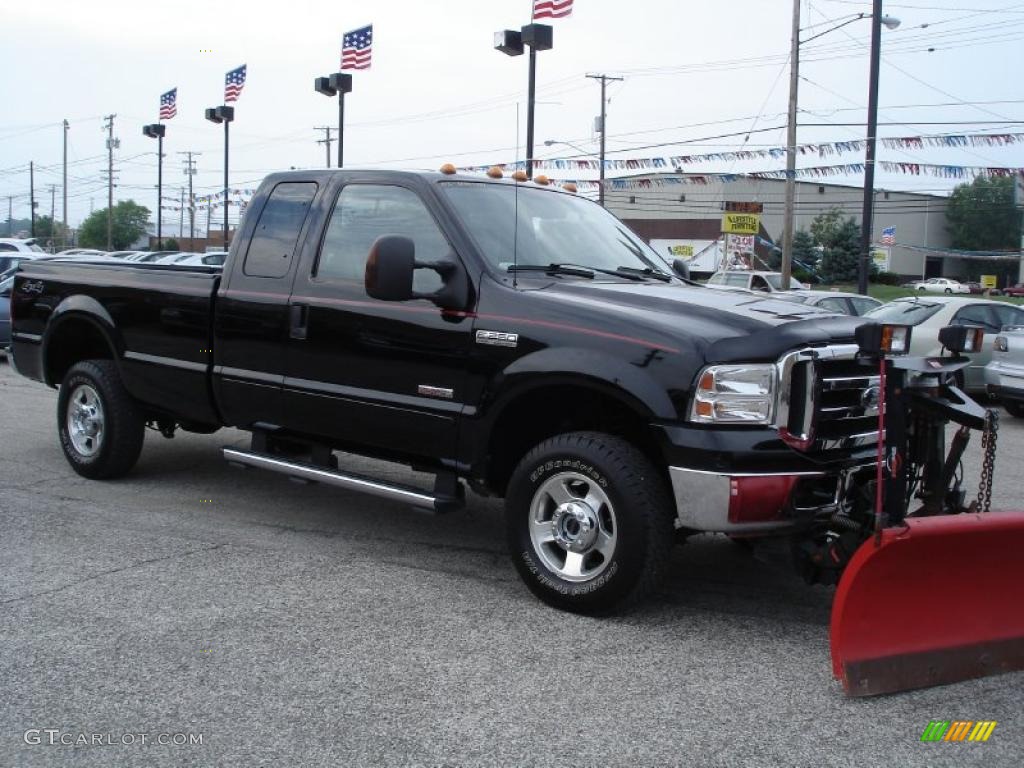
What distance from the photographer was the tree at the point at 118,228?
122 meters

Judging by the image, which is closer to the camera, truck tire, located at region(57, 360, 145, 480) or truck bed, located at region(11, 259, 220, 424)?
truck bed, located at region(11, 259, 220, 424)

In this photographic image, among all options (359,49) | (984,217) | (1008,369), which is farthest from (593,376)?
(984,217)

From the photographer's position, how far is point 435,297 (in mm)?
5148

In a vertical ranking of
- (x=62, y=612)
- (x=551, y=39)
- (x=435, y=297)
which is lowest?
(x=62, y=612)

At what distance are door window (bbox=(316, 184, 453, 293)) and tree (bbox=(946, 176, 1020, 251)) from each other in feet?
327

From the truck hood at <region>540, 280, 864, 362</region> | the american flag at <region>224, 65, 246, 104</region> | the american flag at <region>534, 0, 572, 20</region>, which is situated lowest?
the truck hood at <region>540, 280, 864, 362</region>

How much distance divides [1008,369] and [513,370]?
31.4 ft

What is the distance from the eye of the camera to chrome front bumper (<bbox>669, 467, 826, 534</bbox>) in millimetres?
4258

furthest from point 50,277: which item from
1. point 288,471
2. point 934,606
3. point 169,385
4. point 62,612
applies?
point 934,606

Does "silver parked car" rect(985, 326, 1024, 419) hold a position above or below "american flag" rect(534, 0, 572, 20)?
below

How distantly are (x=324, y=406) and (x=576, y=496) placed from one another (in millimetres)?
1671

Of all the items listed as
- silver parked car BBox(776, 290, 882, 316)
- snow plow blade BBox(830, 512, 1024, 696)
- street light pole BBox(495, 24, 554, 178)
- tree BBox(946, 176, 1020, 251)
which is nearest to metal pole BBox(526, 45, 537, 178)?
street light pole BBox(495, 24, 554, 178)

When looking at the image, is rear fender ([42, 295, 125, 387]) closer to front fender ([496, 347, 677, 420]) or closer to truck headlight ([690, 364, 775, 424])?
front fender ([496, 347, 677, 420])

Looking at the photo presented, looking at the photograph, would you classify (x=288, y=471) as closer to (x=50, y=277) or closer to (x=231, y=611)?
(x=231, y=611)
